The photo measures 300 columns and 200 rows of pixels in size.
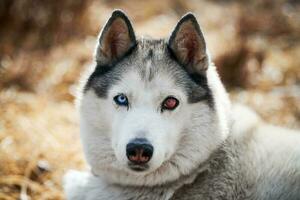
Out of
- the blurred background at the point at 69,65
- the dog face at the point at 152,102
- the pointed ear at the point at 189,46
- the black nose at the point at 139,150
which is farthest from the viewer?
the blurred background at the point at 69,65

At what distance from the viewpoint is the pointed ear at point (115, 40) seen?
13.5 feet

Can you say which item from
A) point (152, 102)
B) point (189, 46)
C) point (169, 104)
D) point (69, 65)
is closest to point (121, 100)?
point (152, 102)

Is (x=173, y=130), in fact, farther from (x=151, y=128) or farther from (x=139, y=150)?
(x=139, y=150)

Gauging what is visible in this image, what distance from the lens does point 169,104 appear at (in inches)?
154

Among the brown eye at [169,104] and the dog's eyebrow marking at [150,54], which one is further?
the dog's eyebrow marking at [150,54]

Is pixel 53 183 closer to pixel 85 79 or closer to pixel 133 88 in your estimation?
pixel 85 79

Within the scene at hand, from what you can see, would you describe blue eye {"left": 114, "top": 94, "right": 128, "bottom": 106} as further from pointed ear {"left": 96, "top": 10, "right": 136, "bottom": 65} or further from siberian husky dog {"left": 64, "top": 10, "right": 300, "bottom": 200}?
pointed ear {"left": 96, "top": 10, "right": 136, "bottom": 65}

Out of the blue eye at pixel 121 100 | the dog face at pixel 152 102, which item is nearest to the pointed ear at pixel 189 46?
the dog face at pixel 152 102

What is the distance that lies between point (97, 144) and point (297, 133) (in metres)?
1.60

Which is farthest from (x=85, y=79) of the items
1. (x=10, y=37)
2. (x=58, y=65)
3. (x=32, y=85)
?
(x=10, y=37)

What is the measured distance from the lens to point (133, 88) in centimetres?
391

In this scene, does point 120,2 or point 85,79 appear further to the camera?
point 120,2

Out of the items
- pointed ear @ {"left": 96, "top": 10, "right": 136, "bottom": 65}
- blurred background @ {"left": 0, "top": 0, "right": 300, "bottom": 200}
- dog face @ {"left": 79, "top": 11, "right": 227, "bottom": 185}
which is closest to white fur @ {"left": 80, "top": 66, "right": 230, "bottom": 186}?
dog face @ {"left": 79, "top": 11, "right": 227, "bottom": 185}

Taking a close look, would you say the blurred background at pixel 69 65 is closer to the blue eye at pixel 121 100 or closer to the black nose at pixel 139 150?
the blue eye at pixel 121 100
